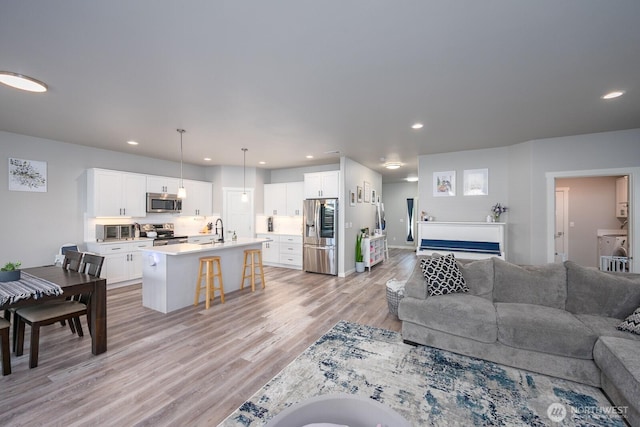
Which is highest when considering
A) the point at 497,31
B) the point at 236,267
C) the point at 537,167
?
the point at 497,31

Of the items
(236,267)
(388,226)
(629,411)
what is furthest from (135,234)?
(388,226)

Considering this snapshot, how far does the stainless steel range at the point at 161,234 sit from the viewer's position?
578cm

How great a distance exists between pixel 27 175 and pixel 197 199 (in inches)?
118

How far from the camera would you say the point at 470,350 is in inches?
104

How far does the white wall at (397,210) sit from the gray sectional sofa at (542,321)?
7506 millimetres

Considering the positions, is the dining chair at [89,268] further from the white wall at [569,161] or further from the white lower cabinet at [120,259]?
the white wall at [569,161]

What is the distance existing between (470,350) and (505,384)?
0.41m

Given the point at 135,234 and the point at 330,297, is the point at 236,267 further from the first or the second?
the point at 135,234

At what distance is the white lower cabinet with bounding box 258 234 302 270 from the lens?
6820 mm

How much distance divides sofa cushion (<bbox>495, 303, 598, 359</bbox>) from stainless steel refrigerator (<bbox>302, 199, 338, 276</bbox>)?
386 centimetres

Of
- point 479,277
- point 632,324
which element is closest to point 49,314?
point 479,277

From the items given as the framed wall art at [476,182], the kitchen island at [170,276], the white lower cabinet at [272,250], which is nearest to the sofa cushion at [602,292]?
the framed wall art at [476,182]

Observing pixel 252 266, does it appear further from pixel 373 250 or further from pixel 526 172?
pixel 526 172

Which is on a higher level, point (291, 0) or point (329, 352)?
point (291, 0)
